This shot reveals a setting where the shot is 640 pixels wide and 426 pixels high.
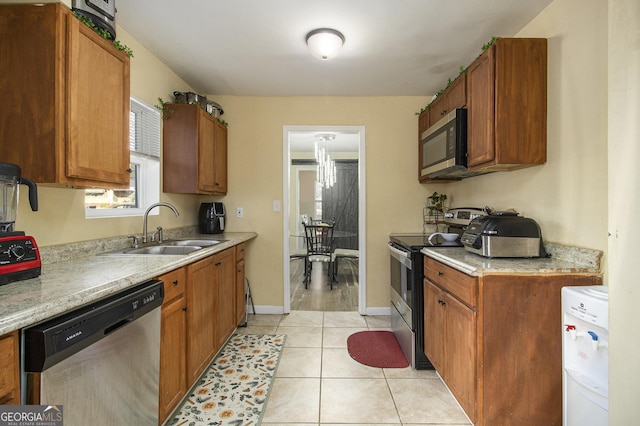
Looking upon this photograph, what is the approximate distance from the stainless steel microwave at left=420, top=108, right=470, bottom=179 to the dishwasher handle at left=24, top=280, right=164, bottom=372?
6.98 ft

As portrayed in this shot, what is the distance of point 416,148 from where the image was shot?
3.26 meters

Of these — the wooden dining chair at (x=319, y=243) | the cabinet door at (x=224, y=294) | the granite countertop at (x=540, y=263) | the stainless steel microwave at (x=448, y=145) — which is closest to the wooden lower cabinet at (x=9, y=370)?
the cabinet door at (x=224, y=294)

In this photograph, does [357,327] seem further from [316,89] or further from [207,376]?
[316,89]

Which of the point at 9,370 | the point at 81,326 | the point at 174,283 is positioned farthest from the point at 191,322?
the point at 9,370

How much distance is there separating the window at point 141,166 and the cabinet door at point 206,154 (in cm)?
34

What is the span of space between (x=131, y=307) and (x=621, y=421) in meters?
1.60

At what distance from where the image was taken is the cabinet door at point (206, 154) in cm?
259

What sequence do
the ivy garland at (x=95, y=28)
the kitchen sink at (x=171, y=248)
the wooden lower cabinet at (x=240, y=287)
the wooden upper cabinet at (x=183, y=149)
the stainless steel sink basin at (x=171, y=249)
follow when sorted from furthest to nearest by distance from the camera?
the wooden lower cabinet at (x=240, y=287) < the wooden upper cabinet at (x=183, y=149) < the stainless steel sink basin at (x=171, y=249) < the kitchen sink at (x=171, y=248) < the ivy garland at (x=95, y=28)

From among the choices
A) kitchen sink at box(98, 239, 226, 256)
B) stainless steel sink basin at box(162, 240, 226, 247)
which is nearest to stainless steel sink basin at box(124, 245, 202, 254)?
kitchen sink at box(98, 239, 226, 256)

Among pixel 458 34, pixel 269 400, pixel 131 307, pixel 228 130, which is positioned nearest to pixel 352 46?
pixel 458 34

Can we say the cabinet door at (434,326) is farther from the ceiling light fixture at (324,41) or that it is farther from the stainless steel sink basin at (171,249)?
the ceiling light fixture at (324,41)

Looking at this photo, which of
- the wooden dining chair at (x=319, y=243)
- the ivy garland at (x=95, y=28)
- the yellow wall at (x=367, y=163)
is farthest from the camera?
the wooden dining chair at (x=319, y=243)

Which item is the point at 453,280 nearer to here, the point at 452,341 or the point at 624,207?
the point at 452,341

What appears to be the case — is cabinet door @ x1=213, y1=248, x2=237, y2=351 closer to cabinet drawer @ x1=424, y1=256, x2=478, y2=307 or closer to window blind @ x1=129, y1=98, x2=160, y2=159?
window blind @ x1=129, y1=98, x2=160, y2=159
